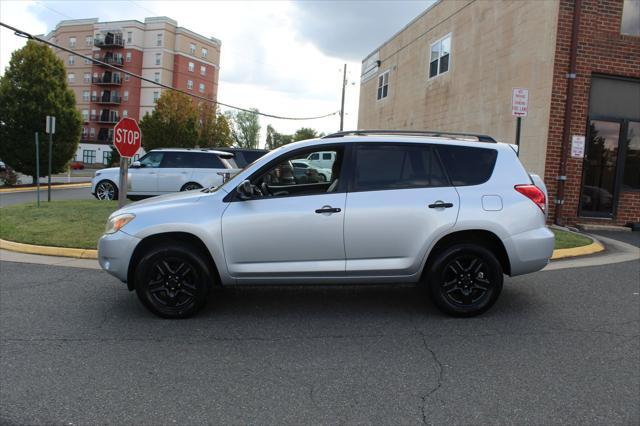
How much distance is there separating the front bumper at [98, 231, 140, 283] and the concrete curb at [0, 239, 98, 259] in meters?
3.33

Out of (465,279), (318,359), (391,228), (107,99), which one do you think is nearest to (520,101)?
(465,279)

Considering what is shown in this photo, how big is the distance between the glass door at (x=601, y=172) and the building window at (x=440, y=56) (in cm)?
669

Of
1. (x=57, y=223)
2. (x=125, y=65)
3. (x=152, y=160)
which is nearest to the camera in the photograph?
(x=57, y=223)

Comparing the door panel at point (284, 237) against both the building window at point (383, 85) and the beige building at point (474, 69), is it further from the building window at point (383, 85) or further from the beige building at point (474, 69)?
the building window at point (383, 85)

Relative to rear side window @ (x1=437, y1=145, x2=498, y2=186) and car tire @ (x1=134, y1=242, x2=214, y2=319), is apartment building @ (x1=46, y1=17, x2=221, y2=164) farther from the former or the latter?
rear side window @ (x1=437, y1=145, x2=498, y2=186)

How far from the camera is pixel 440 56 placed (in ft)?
61.8

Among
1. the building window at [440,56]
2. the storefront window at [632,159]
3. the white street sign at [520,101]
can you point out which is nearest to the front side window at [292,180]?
the white street sign at [520,101]

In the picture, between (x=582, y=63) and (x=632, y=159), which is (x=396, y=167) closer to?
(x=582, y=63)

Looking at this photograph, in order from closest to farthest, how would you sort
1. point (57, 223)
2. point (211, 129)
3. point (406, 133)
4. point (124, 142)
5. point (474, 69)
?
1. point (406, 133)
2. point (124, 142)
3. point (57, 223)
4. point (474, 69)
5. point (211, 129)

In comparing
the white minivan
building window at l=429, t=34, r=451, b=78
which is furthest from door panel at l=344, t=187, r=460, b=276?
building window at l=429, t=34, r=451, b=78

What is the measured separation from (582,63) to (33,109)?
2455 cm

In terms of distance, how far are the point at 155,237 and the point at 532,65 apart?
10.8 metres

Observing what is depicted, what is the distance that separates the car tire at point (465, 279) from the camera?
5188 mm

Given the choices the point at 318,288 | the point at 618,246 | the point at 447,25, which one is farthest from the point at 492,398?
the point at 447,25
